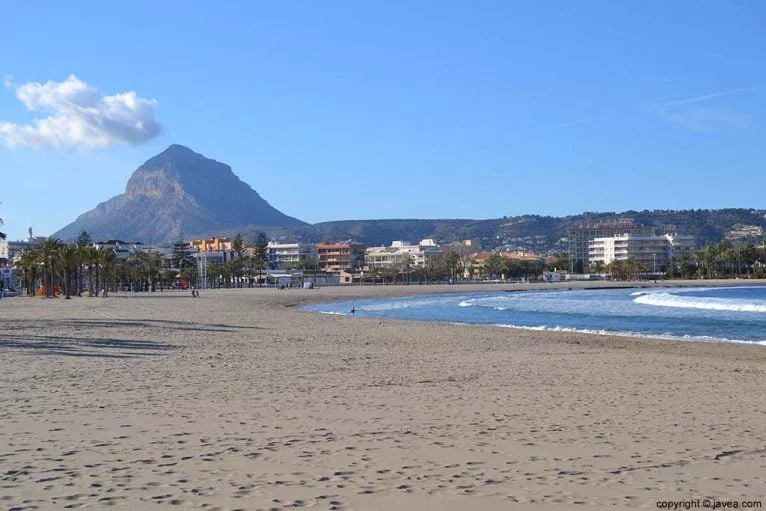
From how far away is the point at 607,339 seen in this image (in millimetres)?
23484

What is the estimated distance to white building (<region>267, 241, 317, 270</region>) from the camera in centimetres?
18650

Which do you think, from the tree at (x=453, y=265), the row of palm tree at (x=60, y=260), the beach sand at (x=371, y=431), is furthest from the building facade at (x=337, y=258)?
the beach sand at (x=371, y=431)

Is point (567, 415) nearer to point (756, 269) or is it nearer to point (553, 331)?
point (553, 331)

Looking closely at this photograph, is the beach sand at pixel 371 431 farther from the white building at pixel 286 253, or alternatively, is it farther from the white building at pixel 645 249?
the white building at pixel 286 253

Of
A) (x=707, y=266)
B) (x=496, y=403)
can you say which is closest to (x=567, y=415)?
(x=496, y=403)

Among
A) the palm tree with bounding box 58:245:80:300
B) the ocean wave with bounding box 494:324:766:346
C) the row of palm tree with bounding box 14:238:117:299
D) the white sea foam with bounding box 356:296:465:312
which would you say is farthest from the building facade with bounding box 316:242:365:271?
the ocean wave with bounding box 494:324:766:346

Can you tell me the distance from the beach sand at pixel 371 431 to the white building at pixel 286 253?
17063 centimetres

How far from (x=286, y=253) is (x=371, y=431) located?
18304 centimetres

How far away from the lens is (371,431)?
7.95 meters

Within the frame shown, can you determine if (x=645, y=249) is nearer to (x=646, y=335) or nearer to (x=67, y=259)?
(x=67, y=259)

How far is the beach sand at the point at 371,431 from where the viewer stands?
18.6 ft

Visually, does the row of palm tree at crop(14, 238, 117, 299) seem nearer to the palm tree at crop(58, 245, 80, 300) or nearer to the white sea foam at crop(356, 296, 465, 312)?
the palm tree at crop(58, 245, 80, 300)

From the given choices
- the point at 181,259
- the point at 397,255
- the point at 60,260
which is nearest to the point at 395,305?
the point at 60,260

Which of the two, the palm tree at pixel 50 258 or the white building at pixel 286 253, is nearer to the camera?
the palm tree at pixel 50 258
